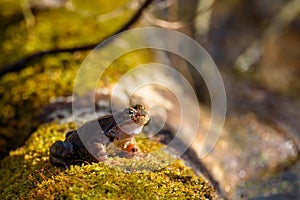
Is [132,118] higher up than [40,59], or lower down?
higher up

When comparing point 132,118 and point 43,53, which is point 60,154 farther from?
point 43,53

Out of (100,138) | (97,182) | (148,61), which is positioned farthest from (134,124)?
(148,61)

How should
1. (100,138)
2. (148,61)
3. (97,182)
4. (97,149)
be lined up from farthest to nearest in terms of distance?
(148,61)
(100,138)
(97,149)
(97,182)

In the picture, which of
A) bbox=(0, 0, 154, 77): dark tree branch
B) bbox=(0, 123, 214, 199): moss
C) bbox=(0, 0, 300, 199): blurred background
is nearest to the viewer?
bbox=(0, 123, 214, 199): moss

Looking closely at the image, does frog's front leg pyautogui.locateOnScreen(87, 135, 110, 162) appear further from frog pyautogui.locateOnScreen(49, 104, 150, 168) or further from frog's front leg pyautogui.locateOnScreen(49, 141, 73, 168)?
frog's front leg pyautogui.locateOnScreen(49, 141, 73, 168)

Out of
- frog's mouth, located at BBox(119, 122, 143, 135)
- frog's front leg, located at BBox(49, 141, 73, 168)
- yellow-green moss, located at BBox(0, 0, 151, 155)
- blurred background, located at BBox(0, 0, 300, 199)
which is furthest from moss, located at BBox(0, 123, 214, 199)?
yellow-green moss, located at BBox(0, 0, 151, 155)

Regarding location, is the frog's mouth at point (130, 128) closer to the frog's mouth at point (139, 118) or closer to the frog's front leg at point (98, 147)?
the frog's mouth at point (139, 118)

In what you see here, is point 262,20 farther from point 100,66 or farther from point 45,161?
point 45,161

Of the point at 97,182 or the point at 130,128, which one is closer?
the point at 97,182
